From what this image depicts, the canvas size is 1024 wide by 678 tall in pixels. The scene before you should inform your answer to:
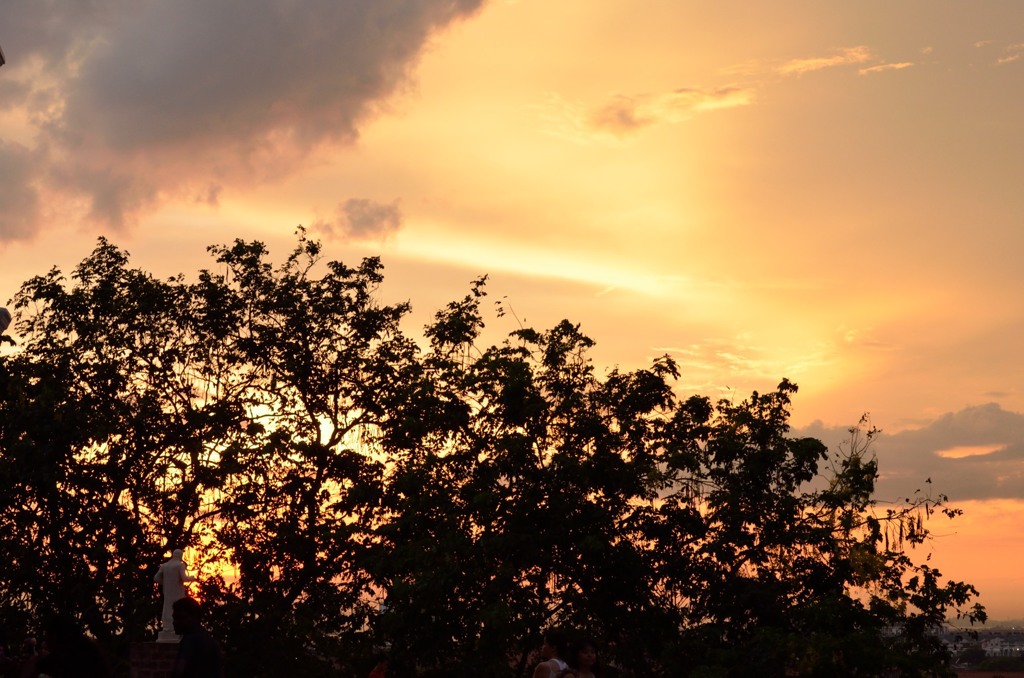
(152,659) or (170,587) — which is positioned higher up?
(170,587)

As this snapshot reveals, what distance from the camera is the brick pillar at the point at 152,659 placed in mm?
22266

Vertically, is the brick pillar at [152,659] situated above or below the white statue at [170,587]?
below

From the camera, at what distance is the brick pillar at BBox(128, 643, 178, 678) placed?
73.0 feet

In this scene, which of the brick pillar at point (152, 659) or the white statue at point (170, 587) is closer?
the brick pillar at point (152, 659)

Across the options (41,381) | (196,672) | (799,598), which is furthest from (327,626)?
(196,672)

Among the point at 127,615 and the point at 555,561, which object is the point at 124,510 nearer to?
the point at 127,615

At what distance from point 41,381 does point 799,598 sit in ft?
59.2

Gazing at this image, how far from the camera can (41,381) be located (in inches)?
1216

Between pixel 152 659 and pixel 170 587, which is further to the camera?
pixel 170 587

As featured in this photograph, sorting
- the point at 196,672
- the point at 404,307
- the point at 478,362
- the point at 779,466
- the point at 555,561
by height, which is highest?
the point at 404,307

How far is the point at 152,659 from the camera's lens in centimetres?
2253

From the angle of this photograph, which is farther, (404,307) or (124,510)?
(404,307)

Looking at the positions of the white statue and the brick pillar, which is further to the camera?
the white statue

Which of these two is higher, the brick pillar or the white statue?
the white statue
